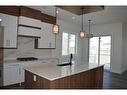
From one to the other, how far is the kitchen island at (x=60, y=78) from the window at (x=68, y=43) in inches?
127

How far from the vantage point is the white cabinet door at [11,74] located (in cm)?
374

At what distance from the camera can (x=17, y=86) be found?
4.03 meters

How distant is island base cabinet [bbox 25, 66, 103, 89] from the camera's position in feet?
7.93

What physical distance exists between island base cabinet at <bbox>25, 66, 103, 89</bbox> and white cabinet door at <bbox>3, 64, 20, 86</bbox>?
1.07 metres

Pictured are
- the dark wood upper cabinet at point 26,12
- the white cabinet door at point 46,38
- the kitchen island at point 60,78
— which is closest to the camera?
the kitchen island at point 60,78

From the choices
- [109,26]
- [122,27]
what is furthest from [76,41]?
[122,27]

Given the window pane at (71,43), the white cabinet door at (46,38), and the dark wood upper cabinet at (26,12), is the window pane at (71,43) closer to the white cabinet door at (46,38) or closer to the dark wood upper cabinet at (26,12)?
the white cabinet door at (46,38)

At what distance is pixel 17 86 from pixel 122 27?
19.1 ft

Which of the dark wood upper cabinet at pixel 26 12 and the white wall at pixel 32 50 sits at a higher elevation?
the dark wood upper cabinet at pixel 26 12

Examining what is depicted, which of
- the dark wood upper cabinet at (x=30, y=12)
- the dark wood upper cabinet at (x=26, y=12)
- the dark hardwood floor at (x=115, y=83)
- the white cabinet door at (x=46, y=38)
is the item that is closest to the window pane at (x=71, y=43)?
the white cabinet door at (x=46, y=38)

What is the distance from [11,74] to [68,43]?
3.98 meters

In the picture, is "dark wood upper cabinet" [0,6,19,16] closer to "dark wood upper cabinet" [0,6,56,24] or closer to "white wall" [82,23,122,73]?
"dark wood upper cabinet" [0,6,56,24]

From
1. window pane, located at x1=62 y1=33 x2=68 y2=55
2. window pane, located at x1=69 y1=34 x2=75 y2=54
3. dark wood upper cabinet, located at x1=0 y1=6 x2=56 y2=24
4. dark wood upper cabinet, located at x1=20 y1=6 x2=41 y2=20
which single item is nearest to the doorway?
window pane, located at x1=69 y1=34 x2=75 y2=54

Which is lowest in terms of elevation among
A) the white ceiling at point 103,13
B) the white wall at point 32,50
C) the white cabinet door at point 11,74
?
the white cabinet door at point 11,74
